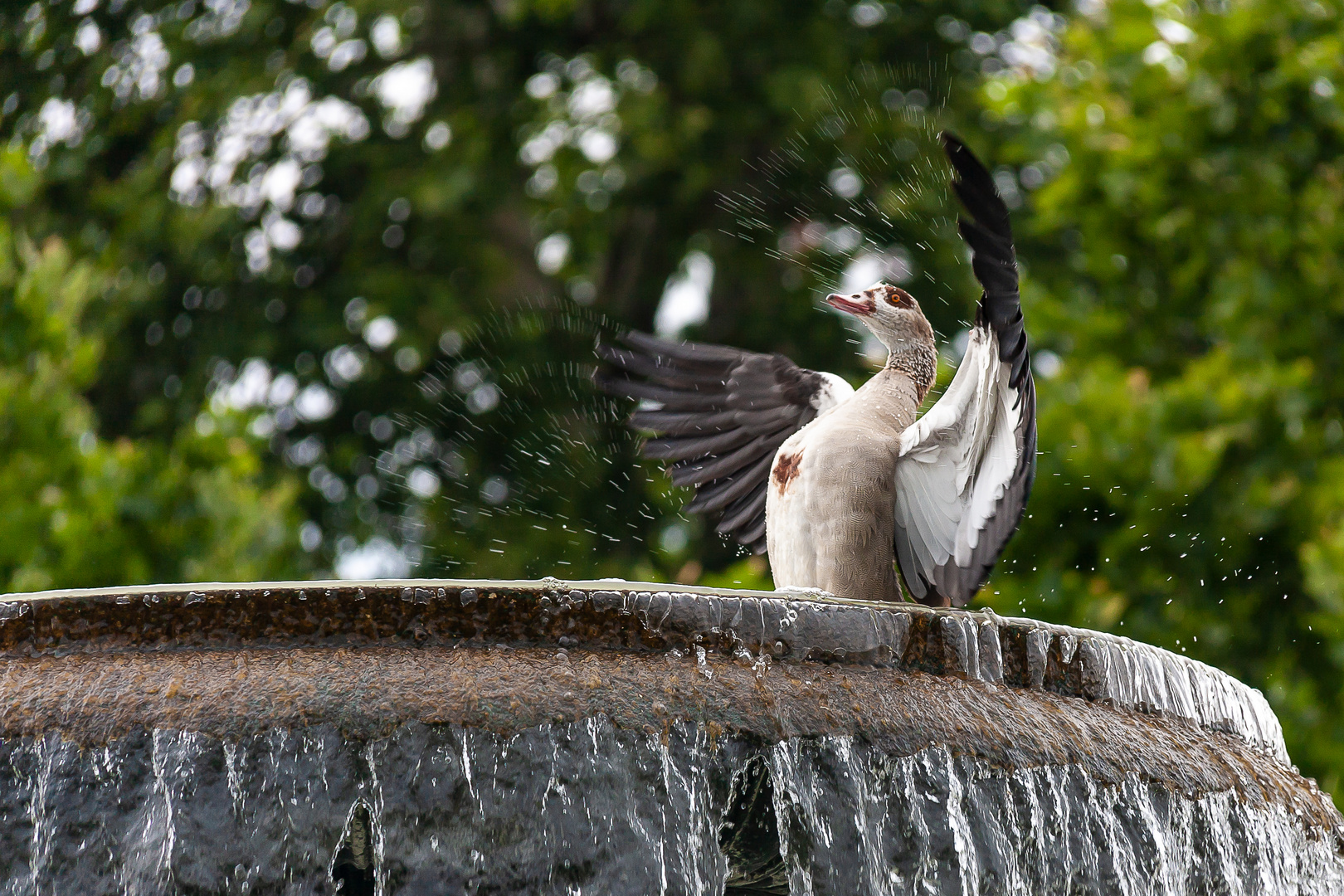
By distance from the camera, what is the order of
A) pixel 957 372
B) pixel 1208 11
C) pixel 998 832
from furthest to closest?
pixel 1208 11 < pixel 957 372 < pixel 998 832

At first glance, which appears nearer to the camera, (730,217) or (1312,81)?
(1312,81)

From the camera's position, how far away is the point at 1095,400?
7.82 m

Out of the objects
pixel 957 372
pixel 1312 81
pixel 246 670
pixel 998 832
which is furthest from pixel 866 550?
pixel 1312 81

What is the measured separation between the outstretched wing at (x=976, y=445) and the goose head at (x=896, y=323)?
457mm

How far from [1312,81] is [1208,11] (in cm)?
67

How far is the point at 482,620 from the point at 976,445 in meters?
1.34

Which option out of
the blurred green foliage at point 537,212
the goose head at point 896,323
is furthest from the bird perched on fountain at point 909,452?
the blurred green foliage at point 537,212

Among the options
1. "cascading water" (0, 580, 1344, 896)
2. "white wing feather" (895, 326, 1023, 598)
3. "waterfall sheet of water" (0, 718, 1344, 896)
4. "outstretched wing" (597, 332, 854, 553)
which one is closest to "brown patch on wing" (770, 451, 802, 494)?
"white wing feather" (895, 326, 1023, 598)

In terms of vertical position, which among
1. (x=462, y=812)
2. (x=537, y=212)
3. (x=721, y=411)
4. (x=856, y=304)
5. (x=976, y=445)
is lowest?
(x=537, y=212)

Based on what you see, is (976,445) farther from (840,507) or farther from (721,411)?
(721,411)

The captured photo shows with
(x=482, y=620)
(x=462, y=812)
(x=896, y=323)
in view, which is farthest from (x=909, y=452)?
(x=462, y=812)

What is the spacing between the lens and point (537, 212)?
495 inches

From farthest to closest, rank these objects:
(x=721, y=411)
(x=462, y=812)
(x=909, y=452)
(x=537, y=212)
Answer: (x=537, y=212)
(x=721, y=411)
(x=909, y=452)
(x=462, y=812)

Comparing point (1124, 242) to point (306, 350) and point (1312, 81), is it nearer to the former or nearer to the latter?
point (1312, 81)
